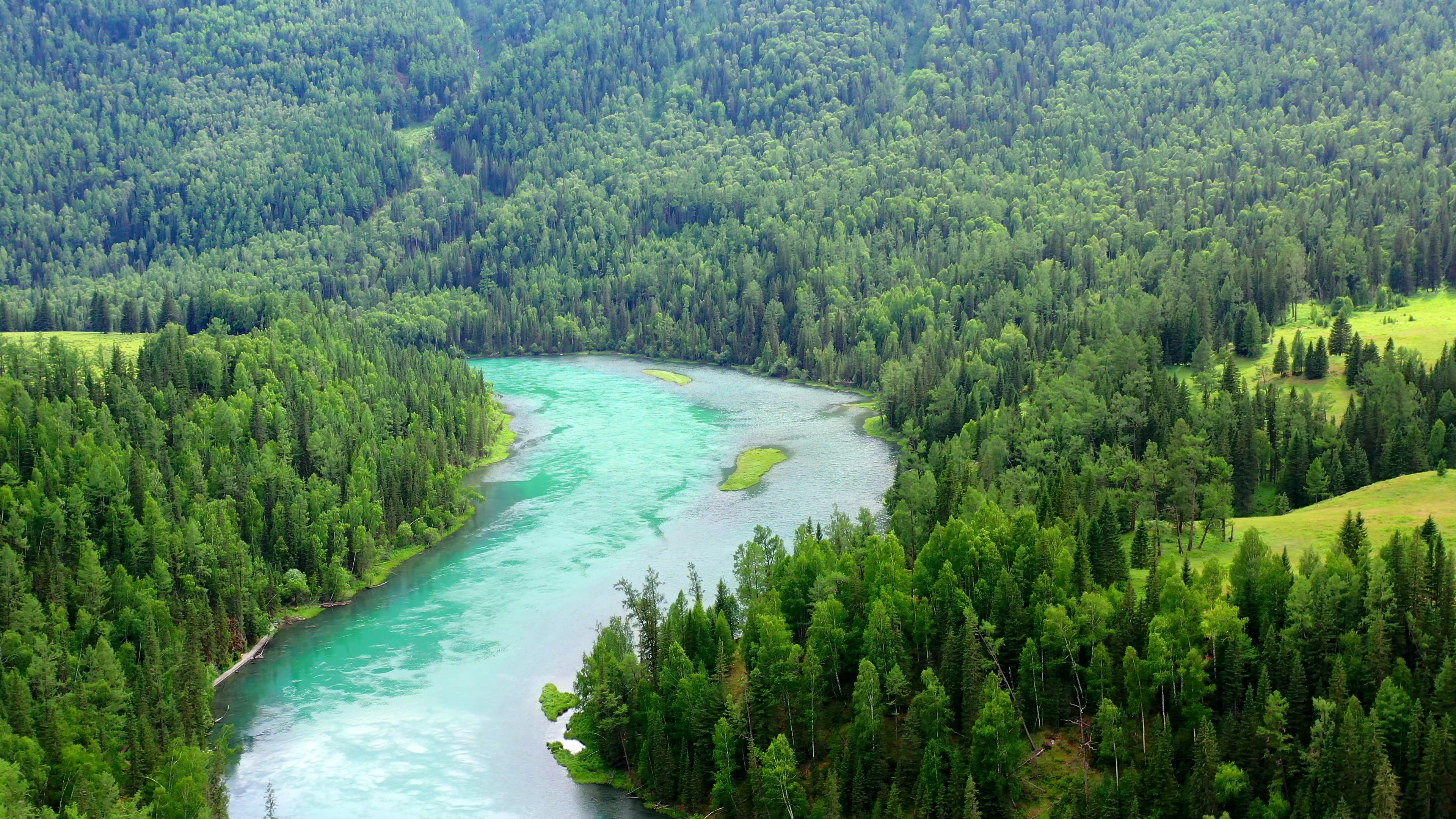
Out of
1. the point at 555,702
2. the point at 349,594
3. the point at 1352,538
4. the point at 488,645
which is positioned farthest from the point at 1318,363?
the point at 349,594

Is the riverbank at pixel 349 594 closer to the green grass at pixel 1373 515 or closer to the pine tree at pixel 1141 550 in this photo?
the pine tree at pixel 1141 550

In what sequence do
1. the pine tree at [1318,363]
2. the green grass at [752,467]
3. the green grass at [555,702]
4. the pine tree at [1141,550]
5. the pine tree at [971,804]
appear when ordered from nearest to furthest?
the pine tree at [971,804] → the pine tree at [1141,550] → the green grass at [555,702] → the pine tree at [1318,363] → the green grass at [752,467]

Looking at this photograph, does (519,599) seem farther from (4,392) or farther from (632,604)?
(4,392)

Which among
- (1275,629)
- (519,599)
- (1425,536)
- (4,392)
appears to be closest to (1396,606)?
(1275,629)

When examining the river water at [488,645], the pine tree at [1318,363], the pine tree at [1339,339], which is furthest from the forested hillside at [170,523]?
the pine tree at [1339,339]

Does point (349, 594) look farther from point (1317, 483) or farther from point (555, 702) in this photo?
point (1317, 483)

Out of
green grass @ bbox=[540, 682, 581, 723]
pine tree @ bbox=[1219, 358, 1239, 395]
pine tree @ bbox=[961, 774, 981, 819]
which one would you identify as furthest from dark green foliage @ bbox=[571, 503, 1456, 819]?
pine tree @ bbox=[1219, 358, 1239, 395]

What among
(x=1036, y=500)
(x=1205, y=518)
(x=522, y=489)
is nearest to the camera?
(x=1205, y=518)
